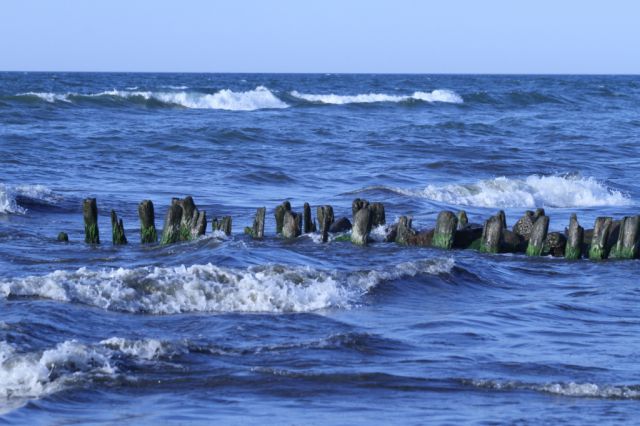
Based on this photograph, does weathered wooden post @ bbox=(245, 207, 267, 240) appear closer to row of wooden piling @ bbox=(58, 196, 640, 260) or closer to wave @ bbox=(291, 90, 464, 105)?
row of wooden piling @ bbox=(58, 196, 640, 260)

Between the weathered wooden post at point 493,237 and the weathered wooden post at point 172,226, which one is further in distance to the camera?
the weathered wooden post at point 493,237

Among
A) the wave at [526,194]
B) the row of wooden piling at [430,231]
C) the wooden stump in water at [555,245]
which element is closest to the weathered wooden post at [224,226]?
the row of wooden piling at [430,231]

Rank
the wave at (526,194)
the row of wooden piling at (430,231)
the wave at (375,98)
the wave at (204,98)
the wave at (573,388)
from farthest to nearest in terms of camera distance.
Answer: the wave at (375,98) < the wave at (204,98) < the wave at (526,194) < the row of wooden piling at (430,231) < the wave at (573,388)

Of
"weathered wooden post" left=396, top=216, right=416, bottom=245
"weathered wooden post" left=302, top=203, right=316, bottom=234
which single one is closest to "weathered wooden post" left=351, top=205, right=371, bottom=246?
"weathered wooden post" left=396, top=216, right=416, bottom=245

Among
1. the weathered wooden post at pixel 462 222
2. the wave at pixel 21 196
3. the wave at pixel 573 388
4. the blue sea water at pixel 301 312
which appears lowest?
the wave at pixel 21 196

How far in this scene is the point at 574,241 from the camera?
562 inches

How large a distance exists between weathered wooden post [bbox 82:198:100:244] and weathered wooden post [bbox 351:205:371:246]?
3.21 m

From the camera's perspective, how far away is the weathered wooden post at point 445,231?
14824 millimetres

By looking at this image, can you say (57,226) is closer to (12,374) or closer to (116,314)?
(116,314)

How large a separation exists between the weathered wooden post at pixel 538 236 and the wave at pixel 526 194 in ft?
21.9

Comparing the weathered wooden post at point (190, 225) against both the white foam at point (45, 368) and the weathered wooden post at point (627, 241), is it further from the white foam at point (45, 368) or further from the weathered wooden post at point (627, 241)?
the white foam at point (45, 368)

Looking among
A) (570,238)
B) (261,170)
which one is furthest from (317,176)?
(570,238)

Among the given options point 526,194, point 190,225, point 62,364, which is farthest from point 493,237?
point 526,194

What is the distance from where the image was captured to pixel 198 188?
2220 centimetres
